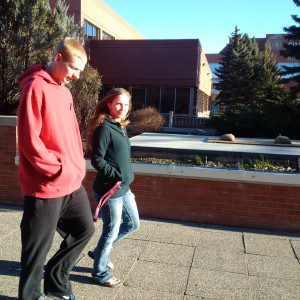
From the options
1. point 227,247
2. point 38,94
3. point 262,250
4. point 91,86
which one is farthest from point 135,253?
point 91,86

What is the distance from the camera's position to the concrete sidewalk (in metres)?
3.00

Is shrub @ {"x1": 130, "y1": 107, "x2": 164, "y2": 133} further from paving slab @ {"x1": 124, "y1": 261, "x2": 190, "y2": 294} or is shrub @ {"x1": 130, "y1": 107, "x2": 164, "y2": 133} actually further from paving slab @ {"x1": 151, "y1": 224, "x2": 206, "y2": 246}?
paving slab @ {"x1": 124, "y1": 261, "x2": 190, "y2": 294}

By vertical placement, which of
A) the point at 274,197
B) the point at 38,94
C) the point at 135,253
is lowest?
the point at 135,253

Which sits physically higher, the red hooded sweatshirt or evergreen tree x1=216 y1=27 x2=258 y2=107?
evergreen tree x1=216 y1=27 x2=258 y2=107

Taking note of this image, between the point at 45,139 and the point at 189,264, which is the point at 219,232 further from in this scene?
the point at 45,139

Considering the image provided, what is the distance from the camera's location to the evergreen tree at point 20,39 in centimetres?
962

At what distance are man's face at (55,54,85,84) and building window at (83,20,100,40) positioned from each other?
23404 millimetres

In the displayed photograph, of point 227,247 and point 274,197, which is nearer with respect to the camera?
point 227,247

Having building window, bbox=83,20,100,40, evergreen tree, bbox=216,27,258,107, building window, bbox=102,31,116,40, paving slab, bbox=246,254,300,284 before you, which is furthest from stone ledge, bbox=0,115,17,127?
evergreen tree, bbox=216,27,258,107

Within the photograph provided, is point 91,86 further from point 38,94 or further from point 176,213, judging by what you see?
point 38,94

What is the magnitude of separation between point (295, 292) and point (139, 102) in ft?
78.8

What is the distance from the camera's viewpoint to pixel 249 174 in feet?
14.9

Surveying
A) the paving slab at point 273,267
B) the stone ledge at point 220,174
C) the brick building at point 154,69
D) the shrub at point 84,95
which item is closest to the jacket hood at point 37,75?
the paving slab at point 273,267

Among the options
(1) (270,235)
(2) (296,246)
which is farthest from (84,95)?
(2) (296,246)
